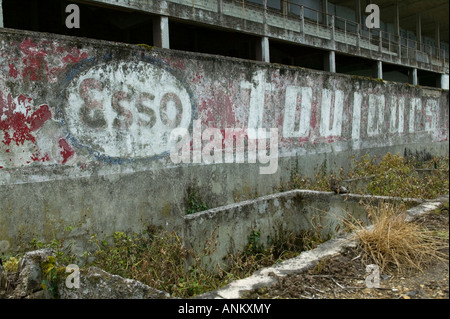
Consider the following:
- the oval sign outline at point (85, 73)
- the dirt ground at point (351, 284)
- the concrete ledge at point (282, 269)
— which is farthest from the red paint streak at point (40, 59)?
the dirt ground at point (351, 284)

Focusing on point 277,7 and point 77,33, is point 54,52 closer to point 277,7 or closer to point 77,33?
point 77,33

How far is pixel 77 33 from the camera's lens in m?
12.9

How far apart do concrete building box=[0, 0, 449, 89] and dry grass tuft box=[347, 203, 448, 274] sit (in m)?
5.96

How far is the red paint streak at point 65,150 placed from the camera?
503 centimetres

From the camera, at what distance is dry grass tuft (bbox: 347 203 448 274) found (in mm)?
3332

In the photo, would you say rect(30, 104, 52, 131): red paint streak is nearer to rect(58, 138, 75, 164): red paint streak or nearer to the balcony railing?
rect(58, 138, 75, 164): red paint streak

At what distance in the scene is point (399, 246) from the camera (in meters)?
3.47

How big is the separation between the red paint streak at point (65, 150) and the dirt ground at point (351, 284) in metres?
3.41

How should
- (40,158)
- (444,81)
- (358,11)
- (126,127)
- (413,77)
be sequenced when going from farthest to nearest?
(444,81) < (358,11) < (413,77) < (126,127) < (40,158)

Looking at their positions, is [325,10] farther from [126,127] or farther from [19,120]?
[19,120]

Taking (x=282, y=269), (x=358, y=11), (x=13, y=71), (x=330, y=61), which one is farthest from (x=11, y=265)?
(x=358, y=11)

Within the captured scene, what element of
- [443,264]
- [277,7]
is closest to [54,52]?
[443,264]

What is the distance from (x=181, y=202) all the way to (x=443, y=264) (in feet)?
13.6

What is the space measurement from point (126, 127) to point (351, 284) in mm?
4013
